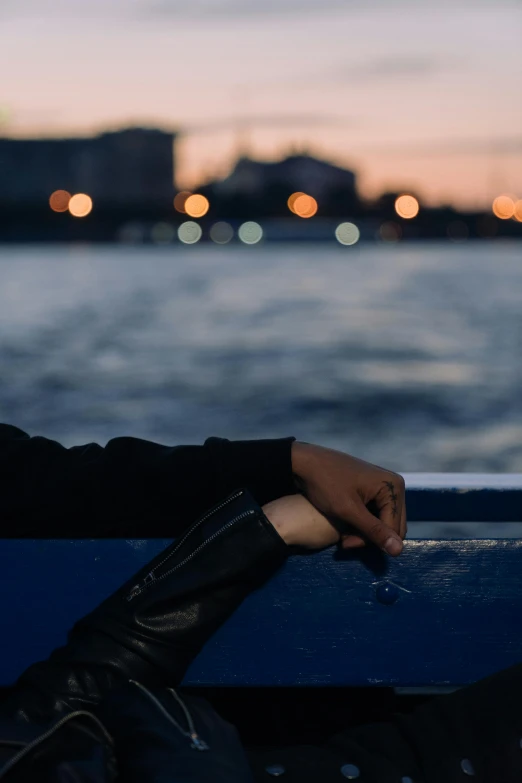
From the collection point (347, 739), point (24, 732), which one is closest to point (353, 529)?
point (347, 739)

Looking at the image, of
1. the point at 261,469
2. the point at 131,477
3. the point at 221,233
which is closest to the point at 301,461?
the point at 261,469

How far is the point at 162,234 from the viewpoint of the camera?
11038 centimetres

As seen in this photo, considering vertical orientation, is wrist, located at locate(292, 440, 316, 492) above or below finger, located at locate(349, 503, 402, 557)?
above

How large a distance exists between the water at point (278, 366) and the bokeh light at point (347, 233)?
29683mm

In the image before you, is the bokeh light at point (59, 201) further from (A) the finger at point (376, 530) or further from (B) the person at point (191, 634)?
(A) the finger at point (376, 530)

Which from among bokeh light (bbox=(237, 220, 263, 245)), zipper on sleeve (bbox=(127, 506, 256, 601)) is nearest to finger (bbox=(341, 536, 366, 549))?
zipper on sleeve (bbox=(127, 506, 256, 601))

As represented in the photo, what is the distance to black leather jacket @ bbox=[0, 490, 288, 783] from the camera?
4.55 feet

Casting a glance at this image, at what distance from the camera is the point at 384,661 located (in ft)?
6.61

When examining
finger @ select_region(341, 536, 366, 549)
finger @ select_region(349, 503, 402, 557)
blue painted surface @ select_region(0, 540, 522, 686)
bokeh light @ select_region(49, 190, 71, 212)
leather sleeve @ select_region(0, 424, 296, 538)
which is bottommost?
blue painted surface @ select_region(0, 540, 522, 686)

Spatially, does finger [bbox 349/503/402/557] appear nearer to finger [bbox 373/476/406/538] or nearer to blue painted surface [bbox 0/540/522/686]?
finger [bbox 373/476/406/538]

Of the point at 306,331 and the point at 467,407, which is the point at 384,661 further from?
the point at 306,331

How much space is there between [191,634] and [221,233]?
11498 centimetres

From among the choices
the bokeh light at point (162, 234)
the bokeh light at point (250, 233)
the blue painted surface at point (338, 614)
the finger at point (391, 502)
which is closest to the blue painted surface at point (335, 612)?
the blue painted surface at point (338, 614)

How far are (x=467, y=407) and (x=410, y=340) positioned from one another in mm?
13563
